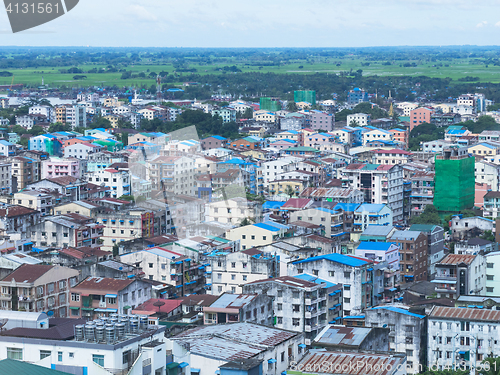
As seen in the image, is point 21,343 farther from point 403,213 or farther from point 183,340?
point 403,213

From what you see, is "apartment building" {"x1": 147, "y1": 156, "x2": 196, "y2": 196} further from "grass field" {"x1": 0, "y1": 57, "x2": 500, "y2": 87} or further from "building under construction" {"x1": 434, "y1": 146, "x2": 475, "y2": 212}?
"grass field" {"x1": 0, "y1": 57, "x2": 500, "y2": 87}

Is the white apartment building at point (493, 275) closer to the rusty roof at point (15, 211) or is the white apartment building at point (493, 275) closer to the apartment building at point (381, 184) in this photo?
the apartment building at point (381, 184)

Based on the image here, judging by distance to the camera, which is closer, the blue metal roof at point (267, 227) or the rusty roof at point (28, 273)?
the rusty roof at point (28, 273)

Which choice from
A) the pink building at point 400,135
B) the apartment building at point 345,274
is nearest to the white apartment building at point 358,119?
the pink building at point 400,135

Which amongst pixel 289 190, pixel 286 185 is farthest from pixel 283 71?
pixel 289 190

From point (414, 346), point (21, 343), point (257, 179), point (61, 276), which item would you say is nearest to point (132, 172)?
point (257, 179)
